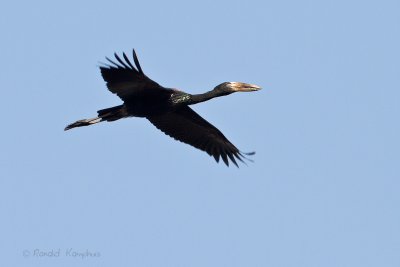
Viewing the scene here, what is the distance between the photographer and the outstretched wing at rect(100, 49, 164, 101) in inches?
1178

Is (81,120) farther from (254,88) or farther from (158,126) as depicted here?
(254,88)

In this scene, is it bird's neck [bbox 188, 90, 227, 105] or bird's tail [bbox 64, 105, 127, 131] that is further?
bird's neck [bbox 188, 90, 227, 105]

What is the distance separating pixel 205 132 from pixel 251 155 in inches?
54.7

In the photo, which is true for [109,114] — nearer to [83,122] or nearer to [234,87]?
[83,122]

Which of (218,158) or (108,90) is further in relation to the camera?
(218,158)

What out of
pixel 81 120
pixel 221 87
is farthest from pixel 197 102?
pixel 81 120

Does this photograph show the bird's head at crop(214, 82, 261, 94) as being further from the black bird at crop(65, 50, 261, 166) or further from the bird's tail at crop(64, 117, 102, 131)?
the bird's tail at crop(64, 117, 102, 131)

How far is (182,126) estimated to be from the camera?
32375 mm

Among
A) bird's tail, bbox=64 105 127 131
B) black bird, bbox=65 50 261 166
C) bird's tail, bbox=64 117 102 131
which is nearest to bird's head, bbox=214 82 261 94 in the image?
black bird, bbox=65 50 261 166

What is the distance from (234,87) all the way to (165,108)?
5.12ft

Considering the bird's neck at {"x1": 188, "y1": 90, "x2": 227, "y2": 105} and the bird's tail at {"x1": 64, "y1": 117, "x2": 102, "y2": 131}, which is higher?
the bird's tail at {"x1": 64, "y1": 117, "x2": 102, "y2": 131}

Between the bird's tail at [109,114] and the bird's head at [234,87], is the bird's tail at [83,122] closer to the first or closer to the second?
the bird's tail at [109,114]

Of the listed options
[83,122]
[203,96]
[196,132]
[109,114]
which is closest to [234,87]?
[203,96]

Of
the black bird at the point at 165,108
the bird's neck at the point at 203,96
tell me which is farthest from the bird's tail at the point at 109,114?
the bird's neck at the point at 203,96
